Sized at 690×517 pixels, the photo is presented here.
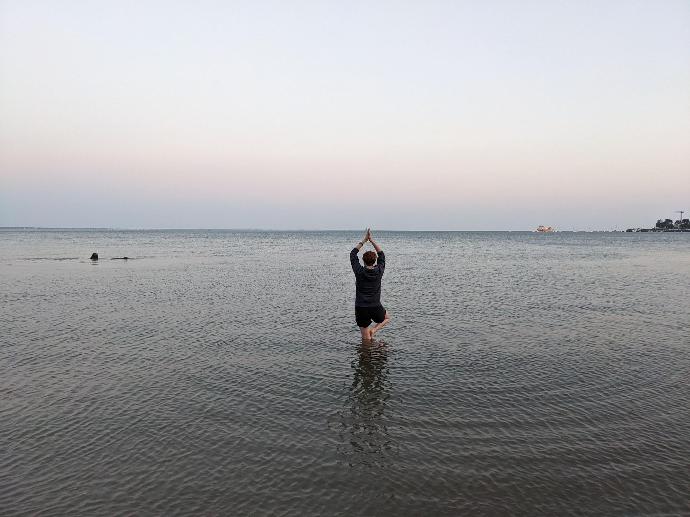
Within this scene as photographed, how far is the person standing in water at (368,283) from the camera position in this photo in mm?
14656

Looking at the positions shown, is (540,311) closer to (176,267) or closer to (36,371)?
(36,371)

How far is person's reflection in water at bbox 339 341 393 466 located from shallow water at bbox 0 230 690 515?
0.17 ft

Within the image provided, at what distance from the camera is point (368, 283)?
48.9ft

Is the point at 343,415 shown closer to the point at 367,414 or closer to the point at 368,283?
the point at 367,414

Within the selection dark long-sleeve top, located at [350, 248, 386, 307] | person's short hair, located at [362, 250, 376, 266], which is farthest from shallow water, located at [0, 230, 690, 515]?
person's short hair, located at [362, 250, 376, 266]

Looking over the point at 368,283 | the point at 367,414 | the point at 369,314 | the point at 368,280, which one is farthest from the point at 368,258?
the point at 367,414

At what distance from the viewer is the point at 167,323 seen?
21.3 meters

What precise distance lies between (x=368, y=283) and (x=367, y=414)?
17.8ft

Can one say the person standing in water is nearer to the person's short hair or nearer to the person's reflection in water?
the person's short hair

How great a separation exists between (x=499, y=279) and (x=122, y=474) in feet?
124

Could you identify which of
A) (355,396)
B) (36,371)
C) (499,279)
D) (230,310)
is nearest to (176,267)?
(230,310)

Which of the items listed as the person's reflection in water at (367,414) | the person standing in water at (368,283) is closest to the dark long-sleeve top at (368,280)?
the person standing in water at (368,283)

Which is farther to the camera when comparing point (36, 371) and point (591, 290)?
point (591, 290)

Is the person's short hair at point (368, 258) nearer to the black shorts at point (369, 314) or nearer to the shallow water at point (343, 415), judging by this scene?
the black shorts at point (369, 314)
